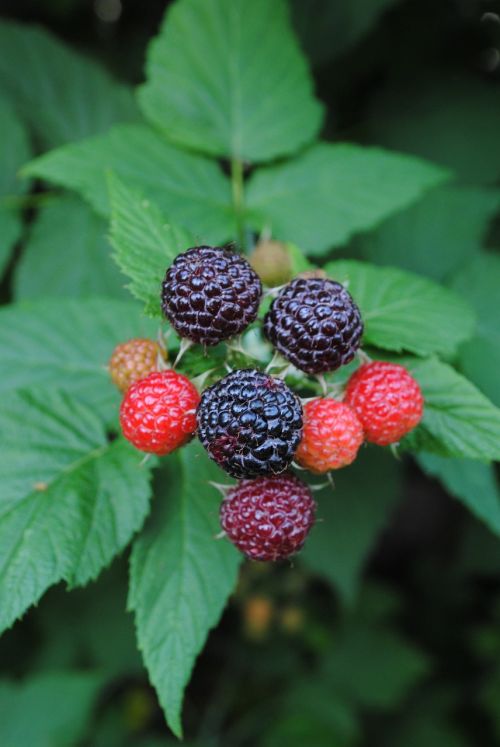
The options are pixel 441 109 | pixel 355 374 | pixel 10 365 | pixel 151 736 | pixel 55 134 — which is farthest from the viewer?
pixel 151 736

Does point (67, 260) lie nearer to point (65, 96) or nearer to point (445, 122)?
point (65, 96)

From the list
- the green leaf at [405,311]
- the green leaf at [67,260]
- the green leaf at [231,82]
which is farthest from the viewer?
the green leaf at [67,260]

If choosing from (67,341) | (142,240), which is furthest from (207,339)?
(67,341)

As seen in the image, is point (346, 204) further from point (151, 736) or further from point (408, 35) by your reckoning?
point (151, 736)

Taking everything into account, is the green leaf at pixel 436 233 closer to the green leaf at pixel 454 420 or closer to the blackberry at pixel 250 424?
the green leaf at pixel 454 420

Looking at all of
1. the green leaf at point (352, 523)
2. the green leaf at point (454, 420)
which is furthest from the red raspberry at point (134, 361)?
the green leaf at point (352, 523)

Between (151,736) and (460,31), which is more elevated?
(460,31)

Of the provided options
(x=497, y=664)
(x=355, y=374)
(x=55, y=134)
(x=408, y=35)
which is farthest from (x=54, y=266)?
(x=497, y=664)
